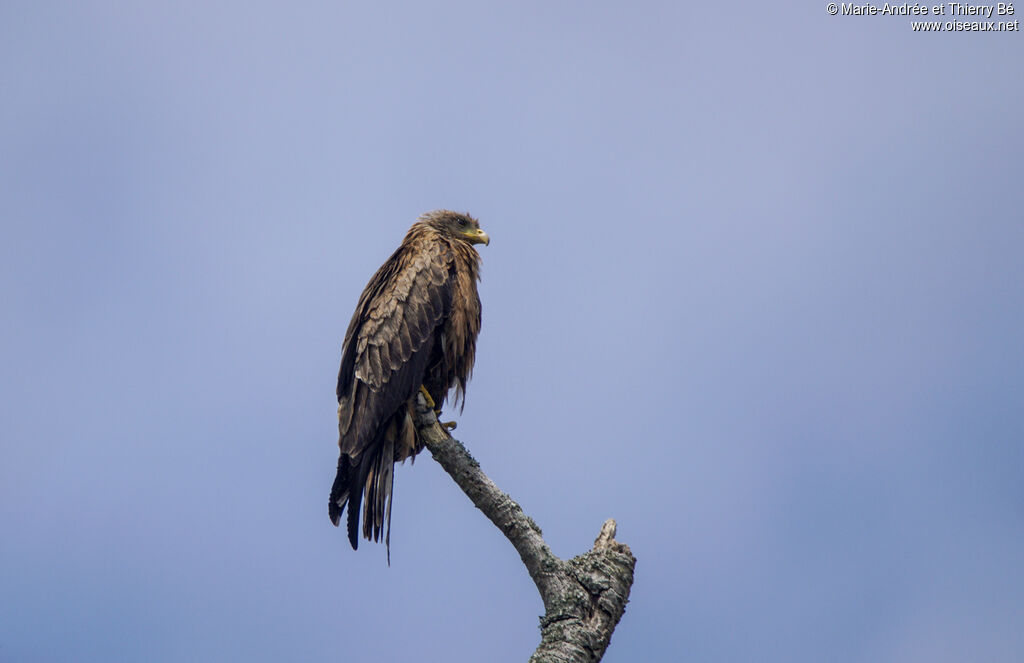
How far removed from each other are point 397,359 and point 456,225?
6.51 ft

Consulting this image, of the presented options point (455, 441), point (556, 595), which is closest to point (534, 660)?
point (556, 595)

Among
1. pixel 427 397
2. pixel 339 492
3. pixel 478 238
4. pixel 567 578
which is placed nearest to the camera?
pixel 567 578

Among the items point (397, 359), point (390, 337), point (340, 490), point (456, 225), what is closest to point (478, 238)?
point (456, 225)

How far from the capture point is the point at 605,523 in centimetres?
516

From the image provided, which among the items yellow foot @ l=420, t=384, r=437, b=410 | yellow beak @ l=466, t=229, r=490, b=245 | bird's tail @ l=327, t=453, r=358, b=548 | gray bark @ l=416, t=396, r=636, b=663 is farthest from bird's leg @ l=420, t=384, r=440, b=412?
yellow beak @ l=466, t=229, r=490, b=245

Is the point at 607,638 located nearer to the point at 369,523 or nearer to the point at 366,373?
the point at 369,523

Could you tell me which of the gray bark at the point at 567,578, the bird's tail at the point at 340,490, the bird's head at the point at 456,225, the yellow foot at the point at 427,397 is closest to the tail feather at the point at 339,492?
the bird's tail at the point at 340,490

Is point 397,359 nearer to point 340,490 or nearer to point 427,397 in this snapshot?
point 427,397

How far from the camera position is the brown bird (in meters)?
6.20

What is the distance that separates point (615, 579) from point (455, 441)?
126 centimetres

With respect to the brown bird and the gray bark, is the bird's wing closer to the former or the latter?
the brown bird

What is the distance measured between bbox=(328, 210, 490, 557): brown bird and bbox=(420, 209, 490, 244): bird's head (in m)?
0.27

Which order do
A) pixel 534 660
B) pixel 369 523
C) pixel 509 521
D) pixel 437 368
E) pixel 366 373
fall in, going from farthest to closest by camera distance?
pixel 437 368 < pixel 366 373 < pixel 369 523 < pixel 509 521 < pixel 534 660

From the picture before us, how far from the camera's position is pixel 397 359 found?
658 cm
